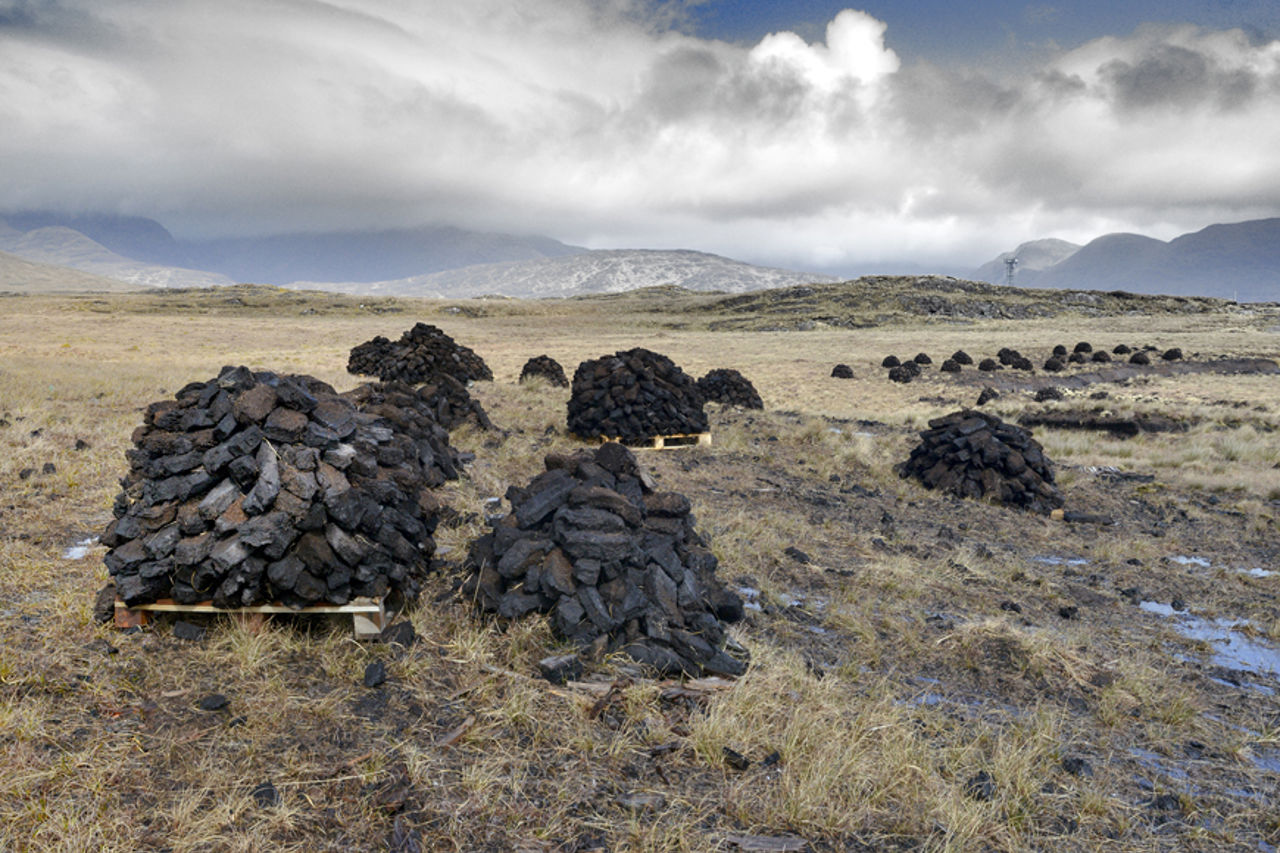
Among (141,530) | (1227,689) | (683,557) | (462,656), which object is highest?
(141,530)

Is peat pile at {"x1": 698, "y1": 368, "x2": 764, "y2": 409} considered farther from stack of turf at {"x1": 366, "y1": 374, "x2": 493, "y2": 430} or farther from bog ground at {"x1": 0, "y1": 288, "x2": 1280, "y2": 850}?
bog ground at {"x1": 0, "y1": 288, "x2": 1280, "y2": 850}

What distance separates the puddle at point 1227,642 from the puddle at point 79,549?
393 inches

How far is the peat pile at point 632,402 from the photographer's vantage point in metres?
12.9

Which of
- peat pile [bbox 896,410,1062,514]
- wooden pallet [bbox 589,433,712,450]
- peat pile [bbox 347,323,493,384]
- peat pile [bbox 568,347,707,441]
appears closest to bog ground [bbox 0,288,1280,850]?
peat pile [bbox 896,410,1062,514]

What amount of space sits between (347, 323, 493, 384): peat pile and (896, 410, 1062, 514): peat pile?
39.3 ft

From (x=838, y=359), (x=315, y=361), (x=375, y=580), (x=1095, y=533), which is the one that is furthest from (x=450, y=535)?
(x=838, y=359)

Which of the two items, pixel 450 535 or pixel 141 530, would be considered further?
pixel 450 535

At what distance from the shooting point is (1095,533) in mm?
9969

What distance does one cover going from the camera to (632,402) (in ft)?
42.8

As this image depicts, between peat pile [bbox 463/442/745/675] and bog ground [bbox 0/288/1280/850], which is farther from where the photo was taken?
peat pile [bbox 463/442/745/675]

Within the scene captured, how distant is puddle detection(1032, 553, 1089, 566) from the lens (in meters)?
8.64

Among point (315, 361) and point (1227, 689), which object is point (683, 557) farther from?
point (315, 361)

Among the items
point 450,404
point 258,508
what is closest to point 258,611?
point 258,508

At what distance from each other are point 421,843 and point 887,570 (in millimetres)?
5495
